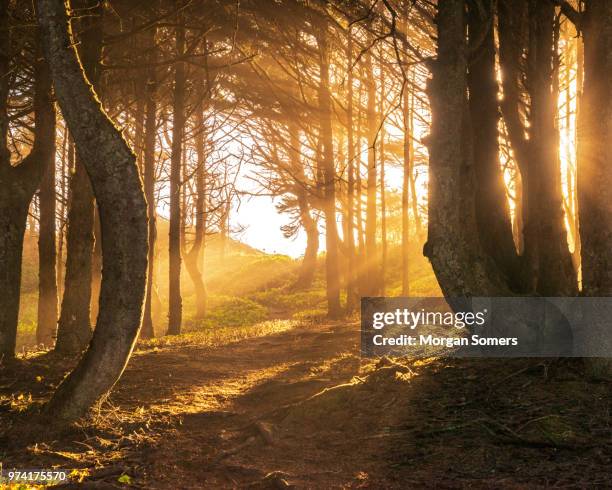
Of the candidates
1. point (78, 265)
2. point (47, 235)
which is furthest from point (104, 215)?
point (47, 235)

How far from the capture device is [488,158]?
26.7 feet

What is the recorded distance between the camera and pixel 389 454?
15.0 feet

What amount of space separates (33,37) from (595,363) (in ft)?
30.8

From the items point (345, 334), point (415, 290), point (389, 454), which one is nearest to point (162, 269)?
point (415, 290)

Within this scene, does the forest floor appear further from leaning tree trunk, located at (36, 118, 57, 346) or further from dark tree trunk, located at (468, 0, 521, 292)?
leaning tree trunk, located at (36, 118, 57, 346)

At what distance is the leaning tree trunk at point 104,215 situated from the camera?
5445mm

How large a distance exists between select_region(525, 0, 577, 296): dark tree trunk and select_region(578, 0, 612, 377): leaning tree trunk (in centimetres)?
170

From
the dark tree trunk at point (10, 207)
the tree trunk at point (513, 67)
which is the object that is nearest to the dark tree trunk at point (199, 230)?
the dark tree trunk at point (10, 207)

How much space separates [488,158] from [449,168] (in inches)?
66.7

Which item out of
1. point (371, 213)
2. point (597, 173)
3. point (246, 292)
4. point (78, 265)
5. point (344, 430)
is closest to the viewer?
point (344, 430)

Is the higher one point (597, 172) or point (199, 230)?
point (199, 230)

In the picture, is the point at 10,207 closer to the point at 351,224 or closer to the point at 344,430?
the point at 344,430

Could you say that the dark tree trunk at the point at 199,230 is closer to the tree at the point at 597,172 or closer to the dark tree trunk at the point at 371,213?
the dark tree trunk at the point at 371,213

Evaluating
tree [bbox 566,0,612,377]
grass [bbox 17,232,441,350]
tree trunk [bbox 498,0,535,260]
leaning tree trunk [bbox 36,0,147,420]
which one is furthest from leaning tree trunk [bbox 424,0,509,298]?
grass [bbox 17,232,441,350]
